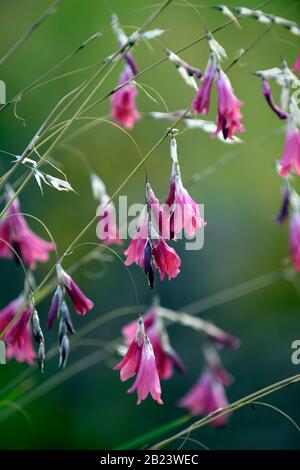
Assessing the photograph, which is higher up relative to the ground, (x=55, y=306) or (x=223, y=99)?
(x=223, y=99)

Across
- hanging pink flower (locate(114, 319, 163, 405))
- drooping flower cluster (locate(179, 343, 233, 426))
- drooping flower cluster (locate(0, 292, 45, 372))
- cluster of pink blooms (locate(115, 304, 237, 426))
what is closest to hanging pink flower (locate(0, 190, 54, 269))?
drooping flower cluster (locate(0, 292, 45, 372))

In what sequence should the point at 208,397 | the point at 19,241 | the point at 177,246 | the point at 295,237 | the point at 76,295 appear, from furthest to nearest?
the point at 177,246
the point at 208,397
the point at 295,237
the point at 19,241
the point at 76,295

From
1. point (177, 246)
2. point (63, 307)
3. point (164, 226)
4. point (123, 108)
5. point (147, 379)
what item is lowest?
point (147, 379)

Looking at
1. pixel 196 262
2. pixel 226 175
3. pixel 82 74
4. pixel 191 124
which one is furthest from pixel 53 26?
pixel 191 124

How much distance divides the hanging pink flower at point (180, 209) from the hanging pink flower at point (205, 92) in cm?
12

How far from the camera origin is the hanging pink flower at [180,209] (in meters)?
1.25

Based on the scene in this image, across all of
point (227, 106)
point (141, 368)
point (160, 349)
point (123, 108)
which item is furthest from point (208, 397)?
point (227, 106)

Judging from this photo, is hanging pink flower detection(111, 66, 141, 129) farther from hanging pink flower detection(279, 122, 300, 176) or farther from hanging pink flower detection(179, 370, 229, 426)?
hanging pink flower detection(179, 370, 229, 426)

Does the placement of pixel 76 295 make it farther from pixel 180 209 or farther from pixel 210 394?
pixel 210 394

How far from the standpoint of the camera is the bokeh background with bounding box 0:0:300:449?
10.7ft

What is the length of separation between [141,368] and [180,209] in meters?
0.29

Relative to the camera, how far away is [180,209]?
49.4 inches
